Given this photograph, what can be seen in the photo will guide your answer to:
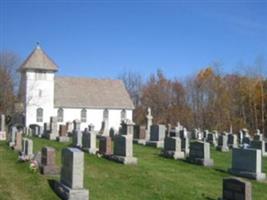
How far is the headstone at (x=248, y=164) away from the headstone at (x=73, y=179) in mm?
8062

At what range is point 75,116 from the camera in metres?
62.9

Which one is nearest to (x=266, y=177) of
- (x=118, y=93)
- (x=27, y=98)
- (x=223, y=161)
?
(x=223, y=161)

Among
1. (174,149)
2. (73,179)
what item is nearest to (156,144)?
(174,149)

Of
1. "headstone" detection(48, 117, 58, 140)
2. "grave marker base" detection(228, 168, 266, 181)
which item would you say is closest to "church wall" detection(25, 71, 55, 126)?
"headstone" detection(48, 117, 58, 140)

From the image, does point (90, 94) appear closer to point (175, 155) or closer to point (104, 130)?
point (104, 130)

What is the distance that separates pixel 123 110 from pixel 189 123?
33.1 feet

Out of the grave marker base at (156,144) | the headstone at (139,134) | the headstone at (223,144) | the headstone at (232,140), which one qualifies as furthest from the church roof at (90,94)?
the headstone at (223,144)

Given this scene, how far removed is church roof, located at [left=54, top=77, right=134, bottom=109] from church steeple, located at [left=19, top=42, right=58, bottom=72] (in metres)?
3.82

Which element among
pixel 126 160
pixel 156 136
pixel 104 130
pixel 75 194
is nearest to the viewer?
pixel 75 194

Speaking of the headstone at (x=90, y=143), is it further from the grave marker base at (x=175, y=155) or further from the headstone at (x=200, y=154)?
the headstone at (x=200, y=154)

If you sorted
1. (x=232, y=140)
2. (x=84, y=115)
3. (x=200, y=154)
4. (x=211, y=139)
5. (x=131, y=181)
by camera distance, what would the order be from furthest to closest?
(x=84, y=115) < (x=211, y=139) < (x=232, y=140) < (x=200, y=154) < (x=131, y=181)

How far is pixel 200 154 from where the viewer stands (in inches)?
819

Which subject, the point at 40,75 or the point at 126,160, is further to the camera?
the point at 40,75

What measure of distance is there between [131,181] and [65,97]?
49291 mm
